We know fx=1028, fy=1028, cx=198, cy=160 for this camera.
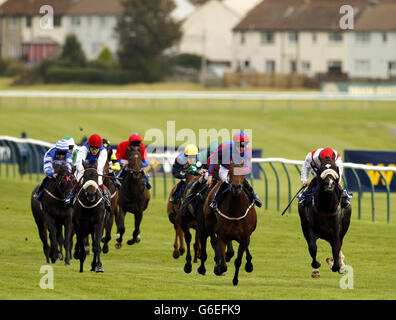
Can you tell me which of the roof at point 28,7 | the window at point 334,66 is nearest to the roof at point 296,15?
the window at point 334,66

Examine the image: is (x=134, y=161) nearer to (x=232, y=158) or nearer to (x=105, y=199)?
(x=105, y=199)

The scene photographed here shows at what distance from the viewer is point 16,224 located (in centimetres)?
1802

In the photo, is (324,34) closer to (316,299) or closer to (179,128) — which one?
(179,128)

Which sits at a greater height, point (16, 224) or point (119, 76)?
point (119, 76)

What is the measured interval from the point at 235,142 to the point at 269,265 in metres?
3.01

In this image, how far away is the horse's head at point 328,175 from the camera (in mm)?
12023

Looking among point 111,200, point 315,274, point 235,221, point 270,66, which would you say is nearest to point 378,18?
point 270,66

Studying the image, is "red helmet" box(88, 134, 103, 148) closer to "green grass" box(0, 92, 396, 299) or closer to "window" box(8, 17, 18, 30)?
"green grass" box(0, 92, 396, 299)

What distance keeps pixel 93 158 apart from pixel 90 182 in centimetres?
65

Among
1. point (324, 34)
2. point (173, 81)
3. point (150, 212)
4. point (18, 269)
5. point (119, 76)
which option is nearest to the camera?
point (18, 269)

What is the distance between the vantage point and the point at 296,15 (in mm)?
82375

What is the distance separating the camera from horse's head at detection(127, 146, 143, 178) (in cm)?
1495

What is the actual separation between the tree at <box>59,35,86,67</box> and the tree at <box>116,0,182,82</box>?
2794 millimetres

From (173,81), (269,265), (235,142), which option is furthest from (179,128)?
(173,81)
